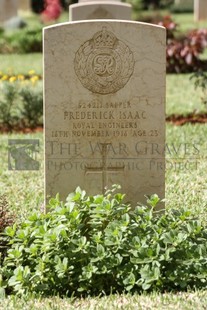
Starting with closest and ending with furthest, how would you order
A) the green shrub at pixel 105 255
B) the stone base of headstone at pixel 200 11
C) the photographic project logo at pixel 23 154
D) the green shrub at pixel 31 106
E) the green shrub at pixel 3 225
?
1. the green shrub at pixel 105 255
2. the green shrub at pixel 3 225
3. the photographic project logo at pixel 23 154
4. the green shrub at pixel 31 106
5. the stone base of headstone at pixel 200 11

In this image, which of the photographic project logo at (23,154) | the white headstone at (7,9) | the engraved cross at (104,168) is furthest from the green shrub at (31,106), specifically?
the white headstone at (7,9)

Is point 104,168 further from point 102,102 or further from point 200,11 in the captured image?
point 200,11

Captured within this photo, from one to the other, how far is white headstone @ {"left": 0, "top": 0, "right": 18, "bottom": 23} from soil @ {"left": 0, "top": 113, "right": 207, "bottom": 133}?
18138 mm

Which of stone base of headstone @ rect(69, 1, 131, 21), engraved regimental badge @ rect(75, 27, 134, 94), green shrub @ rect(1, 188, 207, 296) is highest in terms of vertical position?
stone base of headstone @ rect(69, 1, 131, 21)

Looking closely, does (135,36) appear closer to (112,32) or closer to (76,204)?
(112,32)

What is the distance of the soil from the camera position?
10516 mm

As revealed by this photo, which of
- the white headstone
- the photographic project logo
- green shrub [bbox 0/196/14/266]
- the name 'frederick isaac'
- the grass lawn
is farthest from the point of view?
the white headstone

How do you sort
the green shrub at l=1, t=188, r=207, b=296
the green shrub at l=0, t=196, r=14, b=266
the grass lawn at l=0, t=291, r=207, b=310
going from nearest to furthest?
the grass lawn at l=0, t=291, r=207, b=310, the green shrub at l=1, t=188, r=207, b=296, the green shrub at l=0, t=196, r=14, b=266

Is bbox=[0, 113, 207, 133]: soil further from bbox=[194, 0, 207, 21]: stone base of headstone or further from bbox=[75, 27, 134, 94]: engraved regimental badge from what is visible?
bbox=[194, 0, 207, 21]: stone base of headstone

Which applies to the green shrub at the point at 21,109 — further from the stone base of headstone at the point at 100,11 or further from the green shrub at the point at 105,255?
the green shrub at the point at 105,255

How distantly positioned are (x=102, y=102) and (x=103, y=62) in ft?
0.91

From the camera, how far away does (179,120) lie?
10.8 metres

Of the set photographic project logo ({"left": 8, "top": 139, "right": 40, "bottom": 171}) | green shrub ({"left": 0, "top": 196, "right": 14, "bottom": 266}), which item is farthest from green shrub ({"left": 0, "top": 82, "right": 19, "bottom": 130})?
green shrub ({"left": 0, "top": 196, "right": 14, "bottom": 266})

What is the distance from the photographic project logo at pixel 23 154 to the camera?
27.1ft
